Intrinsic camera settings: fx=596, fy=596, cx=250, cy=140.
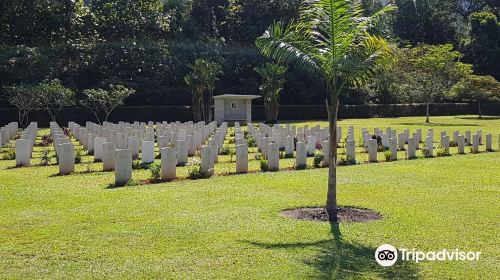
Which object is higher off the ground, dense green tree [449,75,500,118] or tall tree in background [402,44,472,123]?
tall tree in background [402,44,472,123]

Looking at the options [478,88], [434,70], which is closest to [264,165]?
[434,70]

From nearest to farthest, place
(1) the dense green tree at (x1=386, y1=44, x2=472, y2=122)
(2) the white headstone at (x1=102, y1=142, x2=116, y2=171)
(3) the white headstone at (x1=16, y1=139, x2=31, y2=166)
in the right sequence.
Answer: (2) the white headstone at (x1=102, y1=142, x2=116, y2=171) < (3) the white headstone at (x1=16, y1=139, x2=31, y2=166) < (1) the dense green tree at (x1=386, y1=44, x2=472, y2=122)

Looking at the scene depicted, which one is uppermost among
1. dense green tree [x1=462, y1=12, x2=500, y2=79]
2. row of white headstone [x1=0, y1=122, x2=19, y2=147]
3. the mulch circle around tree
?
dense green tree [x1=462, y1=12, x2=500, y2=79]

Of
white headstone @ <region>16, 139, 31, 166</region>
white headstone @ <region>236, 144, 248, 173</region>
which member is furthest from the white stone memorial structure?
white headstone @ <region>236, 144, 248, 173</region>

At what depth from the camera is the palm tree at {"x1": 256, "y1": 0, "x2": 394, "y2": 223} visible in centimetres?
1071

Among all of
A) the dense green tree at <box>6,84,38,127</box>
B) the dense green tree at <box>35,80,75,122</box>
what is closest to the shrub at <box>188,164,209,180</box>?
the dense green tree at <box>35,80,75,122</box>

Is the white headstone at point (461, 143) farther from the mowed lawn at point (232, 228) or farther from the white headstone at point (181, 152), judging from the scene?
the white headstone at point (181, 152)

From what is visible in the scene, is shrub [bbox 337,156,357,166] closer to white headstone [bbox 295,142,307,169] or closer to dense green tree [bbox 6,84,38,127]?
white headstone [bbox 295,142,307,169]

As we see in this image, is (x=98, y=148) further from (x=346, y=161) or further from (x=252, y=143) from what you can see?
(x=252, y=143)

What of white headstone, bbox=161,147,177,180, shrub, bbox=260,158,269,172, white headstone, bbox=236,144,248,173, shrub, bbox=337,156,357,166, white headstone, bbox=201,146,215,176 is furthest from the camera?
shrub, bbox=337,156,357,166

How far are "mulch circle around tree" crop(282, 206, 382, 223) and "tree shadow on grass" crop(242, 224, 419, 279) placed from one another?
151 centimetres

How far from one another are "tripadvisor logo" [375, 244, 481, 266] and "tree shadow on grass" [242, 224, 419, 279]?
→ 11 cm

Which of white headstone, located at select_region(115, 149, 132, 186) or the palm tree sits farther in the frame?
white headstone, located at select_region(115, 149, 132, 186)

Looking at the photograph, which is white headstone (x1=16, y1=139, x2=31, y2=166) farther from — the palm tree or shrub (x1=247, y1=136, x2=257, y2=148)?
the palm tree
